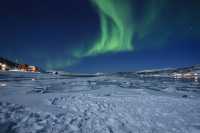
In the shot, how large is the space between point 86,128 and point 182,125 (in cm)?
347

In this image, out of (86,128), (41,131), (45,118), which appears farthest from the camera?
(45,118)

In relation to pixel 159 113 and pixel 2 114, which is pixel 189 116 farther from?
pixel 2 114

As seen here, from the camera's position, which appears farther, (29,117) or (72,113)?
(72,113)

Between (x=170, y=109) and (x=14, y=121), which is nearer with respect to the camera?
(x=14, y=121)

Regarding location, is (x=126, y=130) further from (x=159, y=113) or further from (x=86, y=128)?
(x=159, y=113)

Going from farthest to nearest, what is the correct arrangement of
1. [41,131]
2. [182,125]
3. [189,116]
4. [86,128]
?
[189,116] → [182,125] → [86,128] → [41,131]

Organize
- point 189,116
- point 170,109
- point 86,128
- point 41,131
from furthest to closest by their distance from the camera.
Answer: point 170,109 → point 189,116 → point 86,128 → point 41,131

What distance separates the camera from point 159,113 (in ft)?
24.3

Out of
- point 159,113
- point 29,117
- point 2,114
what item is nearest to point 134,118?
point 159,113

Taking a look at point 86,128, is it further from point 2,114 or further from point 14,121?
point 2,114

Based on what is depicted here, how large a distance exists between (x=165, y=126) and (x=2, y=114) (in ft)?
21.4

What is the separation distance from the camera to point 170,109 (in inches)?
323

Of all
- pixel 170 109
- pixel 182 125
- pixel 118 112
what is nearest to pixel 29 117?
pixel 118 112

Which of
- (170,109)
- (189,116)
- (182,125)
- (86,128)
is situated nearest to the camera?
(86,128)
